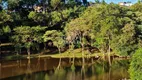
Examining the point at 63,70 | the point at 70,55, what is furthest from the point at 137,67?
the point at 70,55

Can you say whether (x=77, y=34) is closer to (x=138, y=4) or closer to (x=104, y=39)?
(x=104, y=39)

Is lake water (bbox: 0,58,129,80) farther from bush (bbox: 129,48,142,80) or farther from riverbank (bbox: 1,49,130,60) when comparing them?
bush (bbox: 129,48,142,80)

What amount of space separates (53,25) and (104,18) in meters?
15.5

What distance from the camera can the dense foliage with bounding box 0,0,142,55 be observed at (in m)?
62.6

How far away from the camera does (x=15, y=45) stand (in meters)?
65.2

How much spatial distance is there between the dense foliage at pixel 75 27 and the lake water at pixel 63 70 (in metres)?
4.87

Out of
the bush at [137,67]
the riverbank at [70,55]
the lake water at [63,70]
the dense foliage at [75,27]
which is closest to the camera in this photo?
the bush at [137,67]

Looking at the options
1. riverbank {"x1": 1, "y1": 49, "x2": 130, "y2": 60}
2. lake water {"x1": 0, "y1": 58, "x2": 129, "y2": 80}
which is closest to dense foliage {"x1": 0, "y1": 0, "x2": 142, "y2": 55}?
riverbank {"x1": 1, "y1": 49, "x2": 130, "y2": 60}

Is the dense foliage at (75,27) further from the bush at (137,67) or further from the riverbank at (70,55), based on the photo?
the bush at (137,67)

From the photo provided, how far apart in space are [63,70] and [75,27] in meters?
17.3

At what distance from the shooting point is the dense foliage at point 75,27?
62.6m

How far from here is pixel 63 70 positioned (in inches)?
1976

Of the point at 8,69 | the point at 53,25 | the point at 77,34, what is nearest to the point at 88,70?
the point at 8,69

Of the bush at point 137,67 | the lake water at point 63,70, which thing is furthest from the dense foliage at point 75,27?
the bush at point 137,67
